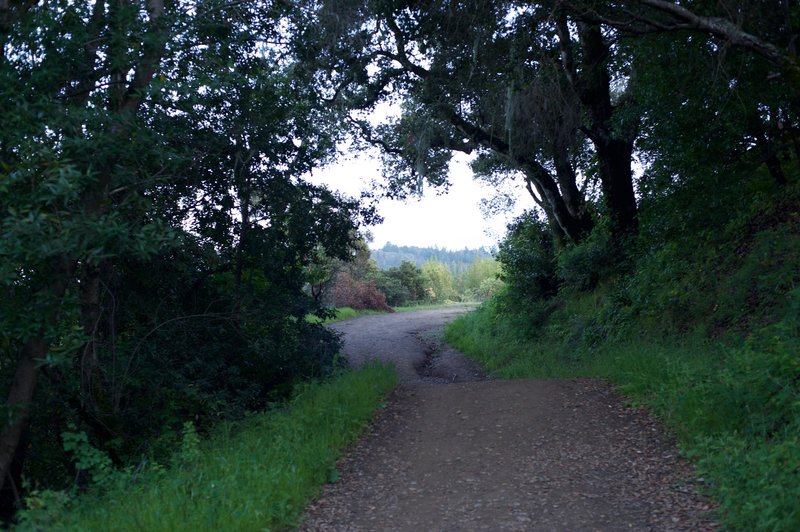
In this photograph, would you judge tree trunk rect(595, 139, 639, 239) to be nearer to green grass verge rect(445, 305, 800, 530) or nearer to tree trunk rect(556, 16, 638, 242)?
tree trunk rect(556, 16, 638, 242)

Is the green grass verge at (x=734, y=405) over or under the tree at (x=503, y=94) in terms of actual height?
under

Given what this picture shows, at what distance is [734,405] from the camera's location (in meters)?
6.43

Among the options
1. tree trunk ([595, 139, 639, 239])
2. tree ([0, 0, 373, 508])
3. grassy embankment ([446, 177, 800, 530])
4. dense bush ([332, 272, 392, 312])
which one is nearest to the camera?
grassy embankment ([446, 177, 800, 530])

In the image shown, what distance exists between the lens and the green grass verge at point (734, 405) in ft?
15.7

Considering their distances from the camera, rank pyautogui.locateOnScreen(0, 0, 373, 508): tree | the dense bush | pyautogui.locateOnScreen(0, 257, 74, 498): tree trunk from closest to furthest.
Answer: pyautogui.locateOnScreen(0, 0, 373, 508): tree, pyautogui.locateOnScreen(0, 257, 74, 498): tree trunk, the dense bush

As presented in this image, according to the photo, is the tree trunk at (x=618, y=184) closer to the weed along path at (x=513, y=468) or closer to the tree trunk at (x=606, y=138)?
the tree trunk at (x=606, y=138)

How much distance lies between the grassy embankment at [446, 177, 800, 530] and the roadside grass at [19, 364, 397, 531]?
3366 mm

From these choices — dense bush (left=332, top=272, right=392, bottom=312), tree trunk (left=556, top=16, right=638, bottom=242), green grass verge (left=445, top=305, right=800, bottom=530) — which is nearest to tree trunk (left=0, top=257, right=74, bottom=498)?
green grass verge (left=445, top=305, right=800, bottom=530)

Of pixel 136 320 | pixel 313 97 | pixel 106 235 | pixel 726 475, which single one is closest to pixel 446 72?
pixel 313 97

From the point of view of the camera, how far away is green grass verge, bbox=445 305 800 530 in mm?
4789

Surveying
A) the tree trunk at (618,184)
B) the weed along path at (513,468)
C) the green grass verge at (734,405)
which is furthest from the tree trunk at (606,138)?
the weed along path at (513,468)

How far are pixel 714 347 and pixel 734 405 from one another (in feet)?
8.91

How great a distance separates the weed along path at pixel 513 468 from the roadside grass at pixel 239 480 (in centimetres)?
26

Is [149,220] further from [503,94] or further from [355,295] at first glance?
[355,295]
